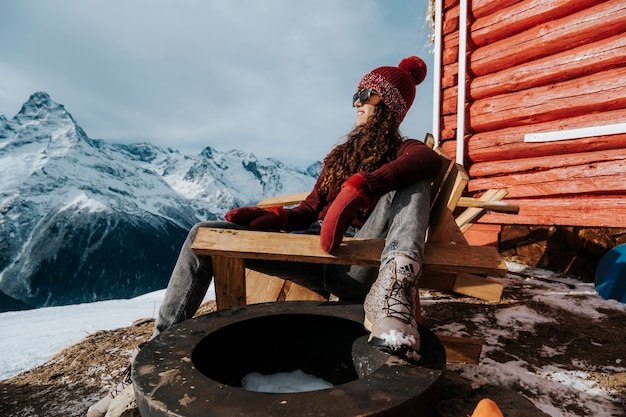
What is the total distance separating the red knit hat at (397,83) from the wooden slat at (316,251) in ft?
3.29

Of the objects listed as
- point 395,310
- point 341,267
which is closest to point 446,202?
point 341,267

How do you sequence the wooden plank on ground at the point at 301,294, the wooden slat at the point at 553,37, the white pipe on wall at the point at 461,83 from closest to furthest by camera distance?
1. the wooden plank on ground at the point at 301,294
2. the wooden slat at the point at 553,37
3. the white pipe on wall at the point at 461,83

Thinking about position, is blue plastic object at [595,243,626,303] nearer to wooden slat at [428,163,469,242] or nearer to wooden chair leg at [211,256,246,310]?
wooden slat at [428,163,469,242]

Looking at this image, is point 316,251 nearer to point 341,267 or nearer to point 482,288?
point 341,267

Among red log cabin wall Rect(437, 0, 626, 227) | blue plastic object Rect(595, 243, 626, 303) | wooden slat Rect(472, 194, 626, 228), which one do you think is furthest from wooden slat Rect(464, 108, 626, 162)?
blue plastic object Rect(595, 243, 626, 303)

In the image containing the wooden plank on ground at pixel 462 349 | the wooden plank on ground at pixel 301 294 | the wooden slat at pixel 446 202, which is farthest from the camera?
the wooden plank on ground at pixel 301 294

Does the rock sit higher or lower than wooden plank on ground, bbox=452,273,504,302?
lower

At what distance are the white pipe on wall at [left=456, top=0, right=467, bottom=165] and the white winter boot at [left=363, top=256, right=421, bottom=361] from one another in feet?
15.0

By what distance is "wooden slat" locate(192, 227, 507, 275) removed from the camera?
1.78m

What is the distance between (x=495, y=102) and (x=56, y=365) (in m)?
5.88

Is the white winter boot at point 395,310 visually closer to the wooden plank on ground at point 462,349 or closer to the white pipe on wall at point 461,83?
the wooden plank on ground at point 462,349

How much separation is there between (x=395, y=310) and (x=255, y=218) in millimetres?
1160

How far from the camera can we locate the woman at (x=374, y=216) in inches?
56.9

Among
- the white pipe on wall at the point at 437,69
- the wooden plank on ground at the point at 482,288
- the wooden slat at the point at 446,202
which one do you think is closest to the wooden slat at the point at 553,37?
the white pipe on wall at the point at 437,69
